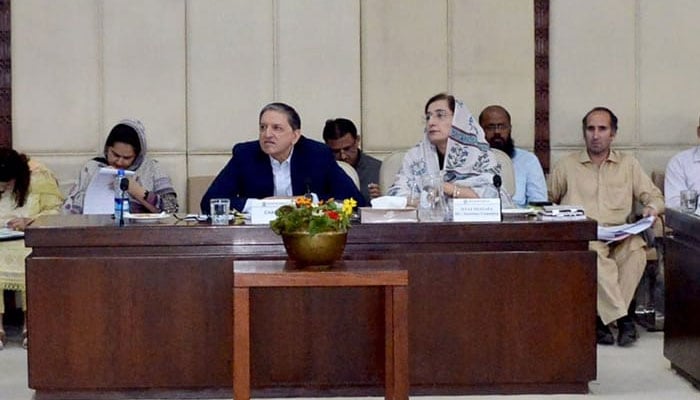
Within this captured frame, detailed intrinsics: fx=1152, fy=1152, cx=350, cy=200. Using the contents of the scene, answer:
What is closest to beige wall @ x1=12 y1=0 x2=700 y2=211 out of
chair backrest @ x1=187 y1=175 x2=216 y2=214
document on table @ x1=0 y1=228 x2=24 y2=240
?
chair backrest @ x1=187 y1=175 x2=216 y2=214

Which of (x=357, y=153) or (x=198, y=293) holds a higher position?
(x=357, y=153)

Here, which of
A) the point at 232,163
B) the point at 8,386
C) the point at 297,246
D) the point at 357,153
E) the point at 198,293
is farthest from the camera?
the point at 357,153

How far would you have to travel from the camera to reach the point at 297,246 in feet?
13.0

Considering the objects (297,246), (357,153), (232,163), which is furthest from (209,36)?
(297,246)

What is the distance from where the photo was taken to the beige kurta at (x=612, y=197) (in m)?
6.00

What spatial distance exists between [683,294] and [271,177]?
191 cm

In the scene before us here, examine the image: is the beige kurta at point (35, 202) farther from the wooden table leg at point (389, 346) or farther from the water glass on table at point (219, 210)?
the wooden table leg at point (389, 346)

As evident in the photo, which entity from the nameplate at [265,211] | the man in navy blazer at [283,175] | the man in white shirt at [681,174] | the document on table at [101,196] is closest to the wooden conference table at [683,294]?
the man in white shirt at [681,174]

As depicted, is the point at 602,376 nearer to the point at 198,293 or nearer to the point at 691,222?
the point at 691,222

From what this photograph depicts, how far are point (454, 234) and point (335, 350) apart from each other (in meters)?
0.67

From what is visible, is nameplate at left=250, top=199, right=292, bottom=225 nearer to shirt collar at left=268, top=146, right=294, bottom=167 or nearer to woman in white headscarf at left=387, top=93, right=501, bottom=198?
shirt collar at left=268, top=146, right=294, bottom=167

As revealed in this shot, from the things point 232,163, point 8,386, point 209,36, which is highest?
point 209,36

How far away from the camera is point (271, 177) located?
211 inches

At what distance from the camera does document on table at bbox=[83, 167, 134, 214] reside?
5988 millimetres
